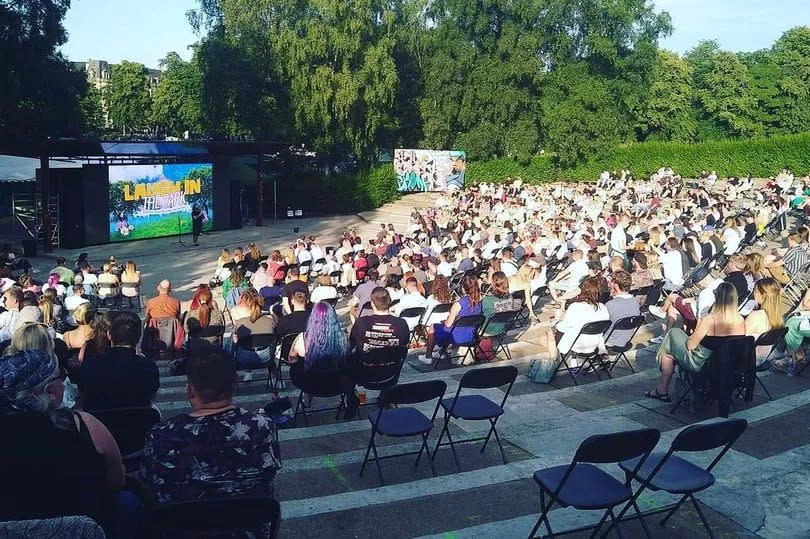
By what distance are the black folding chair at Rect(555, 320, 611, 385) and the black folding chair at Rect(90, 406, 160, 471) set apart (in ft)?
16.6

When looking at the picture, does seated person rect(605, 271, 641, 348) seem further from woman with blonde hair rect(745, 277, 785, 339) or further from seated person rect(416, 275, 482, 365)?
seated person rect(416, 275, 482, 365)

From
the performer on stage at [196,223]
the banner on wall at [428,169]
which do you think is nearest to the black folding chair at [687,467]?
the performer on stage at [196,223]

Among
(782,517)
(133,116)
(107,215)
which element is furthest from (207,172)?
(133,116)

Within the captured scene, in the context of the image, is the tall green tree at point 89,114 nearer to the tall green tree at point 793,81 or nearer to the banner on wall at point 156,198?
the banner on wall at point 156,198

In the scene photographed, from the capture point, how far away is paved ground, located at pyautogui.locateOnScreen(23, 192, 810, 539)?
5.04 metres

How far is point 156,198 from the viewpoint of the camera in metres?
27.1

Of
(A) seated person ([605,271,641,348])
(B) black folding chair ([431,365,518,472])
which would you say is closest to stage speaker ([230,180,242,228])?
(A) seated person ([605,271,641,348])

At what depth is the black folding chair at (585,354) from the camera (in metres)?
8.18

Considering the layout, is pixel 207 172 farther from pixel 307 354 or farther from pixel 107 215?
pixel 307 354

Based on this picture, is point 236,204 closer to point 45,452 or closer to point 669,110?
point 45,452

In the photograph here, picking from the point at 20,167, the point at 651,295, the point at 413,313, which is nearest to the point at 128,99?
the point at 20,167

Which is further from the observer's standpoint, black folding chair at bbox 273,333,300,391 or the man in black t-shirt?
black folding chair at bbox 273,333,300,391

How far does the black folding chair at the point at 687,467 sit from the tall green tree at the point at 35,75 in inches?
992

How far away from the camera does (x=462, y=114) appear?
150 feet
